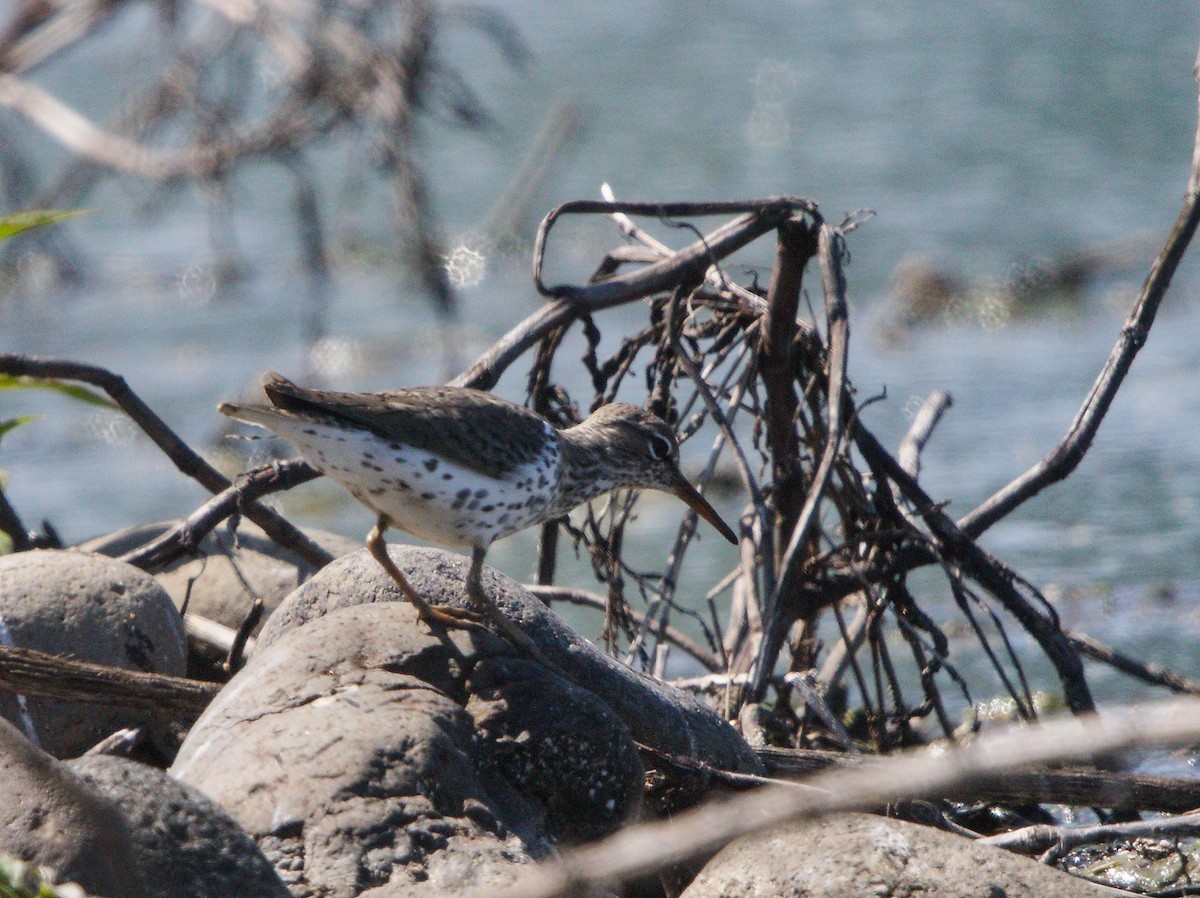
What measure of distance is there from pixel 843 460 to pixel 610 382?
1017mm

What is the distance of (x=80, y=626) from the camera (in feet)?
14.7

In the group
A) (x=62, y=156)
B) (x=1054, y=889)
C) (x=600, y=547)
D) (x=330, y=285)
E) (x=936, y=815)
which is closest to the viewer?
(x=1054, y=889)

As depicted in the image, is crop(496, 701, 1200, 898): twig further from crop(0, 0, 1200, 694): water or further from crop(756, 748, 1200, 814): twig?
crop(0, 0, 1200, 694): water

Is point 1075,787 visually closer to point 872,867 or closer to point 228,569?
point 872,867

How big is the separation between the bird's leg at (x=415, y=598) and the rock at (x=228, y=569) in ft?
4.50

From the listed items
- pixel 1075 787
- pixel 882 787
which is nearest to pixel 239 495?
pixel 1075 787

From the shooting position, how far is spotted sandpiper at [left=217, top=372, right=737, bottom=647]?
4.05 m

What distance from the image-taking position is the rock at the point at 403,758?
3.30 metres

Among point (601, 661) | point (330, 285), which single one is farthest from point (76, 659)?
point (330, 285)

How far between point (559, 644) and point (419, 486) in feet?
1.93

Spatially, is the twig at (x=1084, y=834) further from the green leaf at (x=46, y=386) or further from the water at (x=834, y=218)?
the green leaf at (x=46, y=386)

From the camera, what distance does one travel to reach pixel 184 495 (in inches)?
383

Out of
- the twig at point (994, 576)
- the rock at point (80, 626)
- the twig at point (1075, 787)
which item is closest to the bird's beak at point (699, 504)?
the twig at point (994, 576)

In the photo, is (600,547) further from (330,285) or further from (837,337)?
(330,285)
